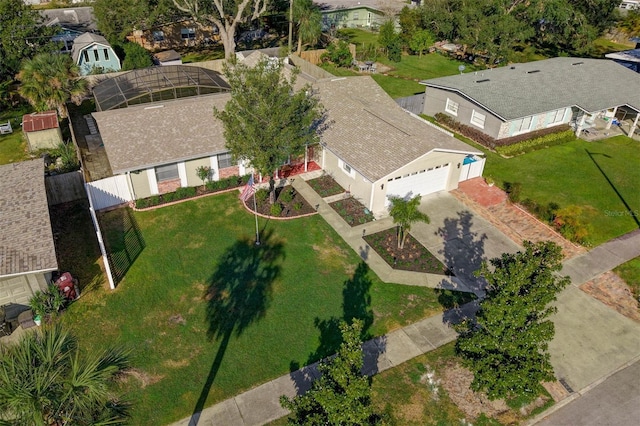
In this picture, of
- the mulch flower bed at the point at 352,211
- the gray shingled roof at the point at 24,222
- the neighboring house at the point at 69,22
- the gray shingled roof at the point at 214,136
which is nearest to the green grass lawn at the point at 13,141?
the gray shingled roof at the point at 214,136

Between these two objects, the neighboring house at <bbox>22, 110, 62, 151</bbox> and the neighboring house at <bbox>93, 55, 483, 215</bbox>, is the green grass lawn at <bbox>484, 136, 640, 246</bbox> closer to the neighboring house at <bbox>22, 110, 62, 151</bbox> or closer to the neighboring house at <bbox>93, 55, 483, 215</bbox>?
the neighboring house at <bbox>93, 55, 483, 215</bbox>

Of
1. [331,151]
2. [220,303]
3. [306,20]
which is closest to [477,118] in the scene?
[331,151]

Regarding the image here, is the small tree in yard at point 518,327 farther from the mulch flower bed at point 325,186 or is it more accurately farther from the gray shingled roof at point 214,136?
Answer: the mulch flower bed at point 325,186

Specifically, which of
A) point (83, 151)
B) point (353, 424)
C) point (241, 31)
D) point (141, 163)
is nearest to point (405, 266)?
point (353, 424)

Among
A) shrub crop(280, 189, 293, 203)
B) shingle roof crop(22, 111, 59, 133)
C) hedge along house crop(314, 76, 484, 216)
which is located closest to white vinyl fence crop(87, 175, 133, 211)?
shrub crop(280, 189, 293, 203)

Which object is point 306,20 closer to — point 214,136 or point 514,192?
point 214,136

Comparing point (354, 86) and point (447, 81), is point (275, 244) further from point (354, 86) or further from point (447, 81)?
point (447, 81)
